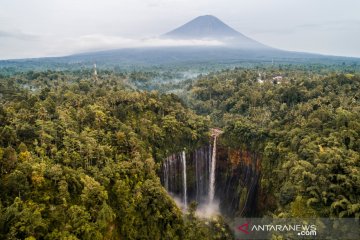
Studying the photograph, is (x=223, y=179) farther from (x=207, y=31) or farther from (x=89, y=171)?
(x=207, y=31)

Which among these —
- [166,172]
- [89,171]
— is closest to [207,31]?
[166,172]

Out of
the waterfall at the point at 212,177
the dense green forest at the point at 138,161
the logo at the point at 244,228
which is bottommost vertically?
the logo at the point at 244,228

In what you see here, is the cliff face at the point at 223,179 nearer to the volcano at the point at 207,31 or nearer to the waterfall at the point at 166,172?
the waterfall at the point at 166,172

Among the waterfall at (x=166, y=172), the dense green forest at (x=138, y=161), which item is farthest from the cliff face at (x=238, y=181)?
the waterfall at (x=166, y=172)

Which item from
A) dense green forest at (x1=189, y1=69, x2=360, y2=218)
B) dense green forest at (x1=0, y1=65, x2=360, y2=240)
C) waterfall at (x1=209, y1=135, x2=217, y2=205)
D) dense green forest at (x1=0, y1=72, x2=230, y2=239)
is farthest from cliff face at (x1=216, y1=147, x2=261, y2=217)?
dense green forest at (x1=0, y1=72, x2=230, y2=239)

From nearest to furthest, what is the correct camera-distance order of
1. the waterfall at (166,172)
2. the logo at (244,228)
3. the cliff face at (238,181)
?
the logo at (244,228) < the cliff face at (238,181) < the waterfall at (166,172)
